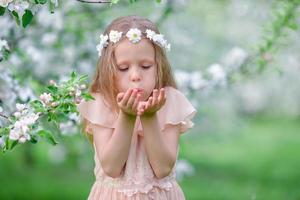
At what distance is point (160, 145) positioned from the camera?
372 centimetres

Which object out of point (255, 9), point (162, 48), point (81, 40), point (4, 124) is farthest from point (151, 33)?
point (255, 9)

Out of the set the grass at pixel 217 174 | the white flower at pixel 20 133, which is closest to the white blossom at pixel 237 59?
the grass at pixel 217 174

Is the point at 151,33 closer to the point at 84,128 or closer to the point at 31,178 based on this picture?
the point at 84,128

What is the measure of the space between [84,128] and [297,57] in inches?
294

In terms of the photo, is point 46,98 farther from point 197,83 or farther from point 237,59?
point 237,59

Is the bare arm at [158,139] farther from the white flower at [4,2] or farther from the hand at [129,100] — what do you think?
the white flower at [4,2]

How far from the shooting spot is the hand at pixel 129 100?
352 cm

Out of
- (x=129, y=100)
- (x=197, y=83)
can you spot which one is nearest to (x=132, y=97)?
(x=129, y=100)

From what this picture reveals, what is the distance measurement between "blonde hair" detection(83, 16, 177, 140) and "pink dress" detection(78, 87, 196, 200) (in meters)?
0.05

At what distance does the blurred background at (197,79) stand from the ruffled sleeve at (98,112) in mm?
861

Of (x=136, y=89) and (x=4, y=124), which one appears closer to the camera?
(x=136, y=89)

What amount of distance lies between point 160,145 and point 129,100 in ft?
1.01

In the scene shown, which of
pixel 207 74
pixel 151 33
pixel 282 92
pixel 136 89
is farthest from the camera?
pixel 282 92

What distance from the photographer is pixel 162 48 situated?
3871 mm
